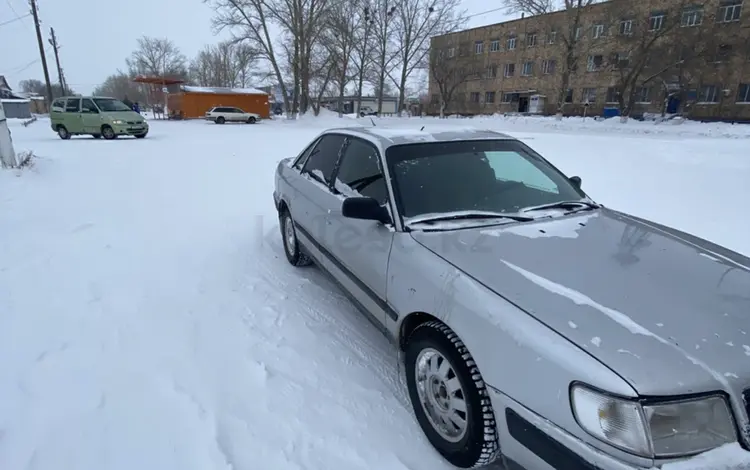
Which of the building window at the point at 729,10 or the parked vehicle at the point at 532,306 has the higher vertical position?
the building window at the point at 729,10

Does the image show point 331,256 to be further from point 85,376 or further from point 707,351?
point 707,351

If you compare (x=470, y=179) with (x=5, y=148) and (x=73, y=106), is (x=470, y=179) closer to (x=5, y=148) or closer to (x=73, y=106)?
(x=5, y=148)

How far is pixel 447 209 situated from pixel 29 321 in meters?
3.16

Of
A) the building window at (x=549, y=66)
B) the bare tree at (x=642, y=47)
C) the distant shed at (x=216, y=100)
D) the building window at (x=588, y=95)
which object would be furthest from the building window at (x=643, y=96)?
the distant shed at (x=216, y=100)

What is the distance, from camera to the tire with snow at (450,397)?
1.80 metres

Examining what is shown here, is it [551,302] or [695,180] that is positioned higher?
[551,302]

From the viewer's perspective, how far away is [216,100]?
42.3m

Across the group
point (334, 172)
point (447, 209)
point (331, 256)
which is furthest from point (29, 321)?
point (447, 209)

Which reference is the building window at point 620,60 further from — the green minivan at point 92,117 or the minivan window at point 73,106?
the minivan window at point 73,106

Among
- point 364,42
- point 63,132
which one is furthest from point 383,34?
point 63,132

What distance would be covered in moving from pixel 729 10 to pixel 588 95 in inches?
461

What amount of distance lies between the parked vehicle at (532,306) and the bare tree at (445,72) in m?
45.8

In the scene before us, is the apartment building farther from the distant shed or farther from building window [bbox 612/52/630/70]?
the distant shed

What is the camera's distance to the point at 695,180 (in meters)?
8.32
